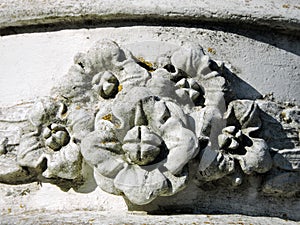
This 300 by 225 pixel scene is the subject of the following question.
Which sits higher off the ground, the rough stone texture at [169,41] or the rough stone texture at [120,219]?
the rough stone texture at [169,41]

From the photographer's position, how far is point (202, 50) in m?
2.06

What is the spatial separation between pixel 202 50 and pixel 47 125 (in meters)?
0.46

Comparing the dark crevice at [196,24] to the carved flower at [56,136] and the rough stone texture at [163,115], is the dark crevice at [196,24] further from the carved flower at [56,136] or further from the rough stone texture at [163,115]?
the carved flower at [56,136]

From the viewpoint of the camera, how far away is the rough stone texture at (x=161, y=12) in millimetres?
2107

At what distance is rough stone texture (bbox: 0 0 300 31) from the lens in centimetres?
211

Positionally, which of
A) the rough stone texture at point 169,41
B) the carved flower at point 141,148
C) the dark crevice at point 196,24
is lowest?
the carved flower at point 141,148

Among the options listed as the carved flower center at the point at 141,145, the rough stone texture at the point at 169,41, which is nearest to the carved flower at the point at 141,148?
the carved flower center at the point at 141,145

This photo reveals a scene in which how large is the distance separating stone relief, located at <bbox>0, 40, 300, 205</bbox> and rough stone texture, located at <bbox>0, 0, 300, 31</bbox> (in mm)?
109

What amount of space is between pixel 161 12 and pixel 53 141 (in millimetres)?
465

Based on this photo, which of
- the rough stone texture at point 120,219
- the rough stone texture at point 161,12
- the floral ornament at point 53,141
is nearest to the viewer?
the rough stone texture at point 120,219

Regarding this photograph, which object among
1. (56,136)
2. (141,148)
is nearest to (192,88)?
(141,148)

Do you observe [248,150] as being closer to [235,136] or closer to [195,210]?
[235,136]

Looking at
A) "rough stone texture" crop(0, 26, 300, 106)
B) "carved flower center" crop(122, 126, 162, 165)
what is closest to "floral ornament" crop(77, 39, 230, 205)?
"carved flower center" crop(122, 126, 162, 165)

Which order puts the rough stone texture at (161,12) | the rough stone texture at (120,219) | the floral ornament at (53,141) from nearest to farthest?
the rough stone texture at (120,219) → the floral ornament at (53,141) → the rough stone texture at (161,12)
